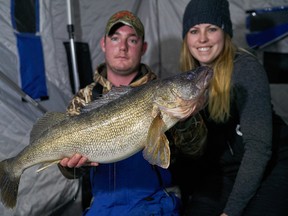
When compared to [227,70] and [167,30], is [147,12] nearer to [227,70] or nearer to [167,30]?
[167,30]

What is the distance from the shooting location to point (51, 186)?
2523 mm

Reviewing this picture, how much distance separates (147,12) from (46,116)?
2515 millimetres

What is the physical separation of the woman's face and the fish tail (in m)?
1.47

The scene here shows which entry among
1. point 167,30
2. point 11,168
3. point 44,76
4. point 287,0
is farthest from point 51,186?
point 287,0

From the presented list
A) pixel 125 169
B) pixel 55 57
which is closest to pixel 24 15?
pixel 55 57

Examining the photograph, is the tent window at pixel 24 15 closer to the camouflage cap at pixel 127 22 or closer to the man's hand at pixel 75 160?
the camouflage cap at pixel 127 22

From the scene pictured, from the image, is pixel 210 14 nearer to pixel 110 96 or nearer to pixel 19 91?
pixel 110 96

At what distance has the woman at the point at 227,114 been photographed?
6.56ft

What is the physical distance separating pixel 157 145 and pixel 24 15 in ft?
5.81

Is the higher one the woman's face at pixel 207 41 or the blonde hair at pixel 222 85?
the woman's face at pixel 207 41

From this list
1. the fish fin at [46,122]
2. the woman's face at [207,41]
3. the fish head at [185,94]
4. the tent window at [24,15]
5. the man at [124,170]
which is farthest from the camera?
the tent window at [24,15]

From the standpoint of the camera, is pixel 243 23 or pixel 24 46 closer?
pixel 24 46

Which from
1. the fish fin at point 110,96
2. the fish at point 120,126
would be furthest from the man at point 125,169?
the fish fin at point 110,96

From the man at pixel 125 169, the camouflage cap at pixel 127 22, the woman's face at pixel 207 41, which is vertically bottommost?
the man at pixel 125 169
